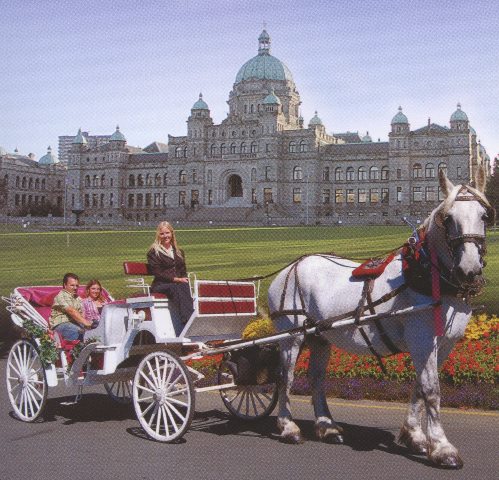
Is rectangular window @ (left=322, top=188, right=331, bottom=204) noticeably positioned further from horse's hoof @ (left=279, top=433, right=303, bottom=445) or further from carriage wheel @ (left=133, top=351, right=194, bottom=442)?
horse's hoof @ (left=279, top=433, right=303, bottom=445)

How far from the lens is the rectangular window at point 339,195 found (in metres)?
108

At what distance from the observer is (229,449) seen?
7.30m

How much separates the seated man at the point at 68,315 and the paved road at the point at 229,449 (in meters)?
1.03

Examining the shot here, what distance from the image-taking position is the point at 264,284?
64.2ft

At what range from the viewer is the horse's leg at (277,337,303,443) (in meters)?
7.38

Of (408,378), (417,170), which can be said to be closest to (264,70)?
(417,170)

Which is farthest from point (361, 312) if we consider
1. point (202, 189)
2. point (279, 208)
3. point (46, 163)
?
point (46, 163)

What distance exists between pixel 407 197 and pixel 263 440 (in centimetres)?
9775

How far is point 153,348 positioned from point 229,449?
164 centimetres

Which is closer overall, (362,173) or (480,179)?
(480,179)

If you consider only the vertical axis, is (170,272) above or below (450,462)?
above

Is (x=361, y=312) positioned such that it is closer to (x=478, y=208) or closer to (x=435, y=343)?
(x=435, y=343)

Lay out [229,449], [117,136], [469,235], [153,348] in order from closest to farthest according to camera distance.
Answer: [469,235] < [229,449] < [153,348] < [117,136]

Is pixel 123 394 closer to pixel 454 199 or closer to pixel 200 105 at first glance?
pixel 454 199
